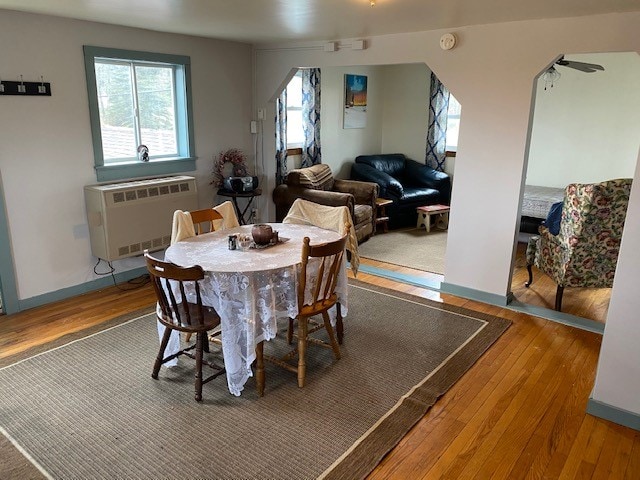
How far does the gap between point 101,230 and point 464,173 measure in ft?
10.1

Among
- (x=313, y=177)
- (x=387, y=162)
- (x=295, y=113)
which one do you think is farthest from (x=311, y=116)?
(x=387, y=162)

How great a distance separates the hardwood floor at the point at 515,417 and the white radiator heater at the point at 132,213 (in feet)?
2.13

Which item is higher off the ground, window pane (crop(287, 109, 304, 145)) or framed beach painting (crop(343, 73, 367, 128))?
framed beach painting (crop(343, 73, 367, 128))

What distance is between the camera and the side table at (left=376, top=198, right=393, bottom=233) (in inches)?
248

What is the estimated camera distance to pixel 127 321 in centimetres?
367

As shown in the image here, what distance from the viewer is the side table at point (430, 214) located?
21.3 feet

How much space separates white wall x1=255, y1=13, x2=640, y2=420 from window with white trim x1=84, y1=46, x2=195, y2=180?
1640 millimetres

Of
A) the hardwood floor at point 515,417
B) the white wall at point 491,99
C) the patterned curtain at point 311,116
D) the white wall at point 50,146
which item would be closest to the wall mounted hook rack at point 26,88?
the white wall at point 50,146

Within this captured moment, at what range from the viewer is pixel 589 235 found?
3.66m

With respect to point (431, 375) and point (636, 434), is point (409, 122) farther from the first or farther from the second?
point (636, 434)

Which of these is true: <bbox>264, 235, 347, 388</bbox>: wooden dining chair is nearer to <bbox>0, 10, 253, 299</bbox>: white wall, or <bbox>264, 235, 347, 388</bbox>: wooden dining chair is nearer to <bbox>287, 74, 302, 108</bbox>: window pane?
<bbox>0, 10, 253, 299</bbox>: white wall

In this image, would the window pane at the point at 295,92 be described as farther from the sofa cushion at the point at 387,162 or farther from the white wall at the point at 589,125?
the white wall at the point at 589,125

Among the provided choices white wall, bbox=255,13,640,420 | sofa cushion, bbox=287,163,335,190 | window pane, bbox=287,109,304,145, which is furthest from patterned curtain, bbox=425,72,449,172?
white wall, bbox=255,13,640,420

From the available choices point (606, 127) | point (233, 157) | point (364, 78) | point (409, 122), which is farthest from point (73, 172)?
point (606, 127)
